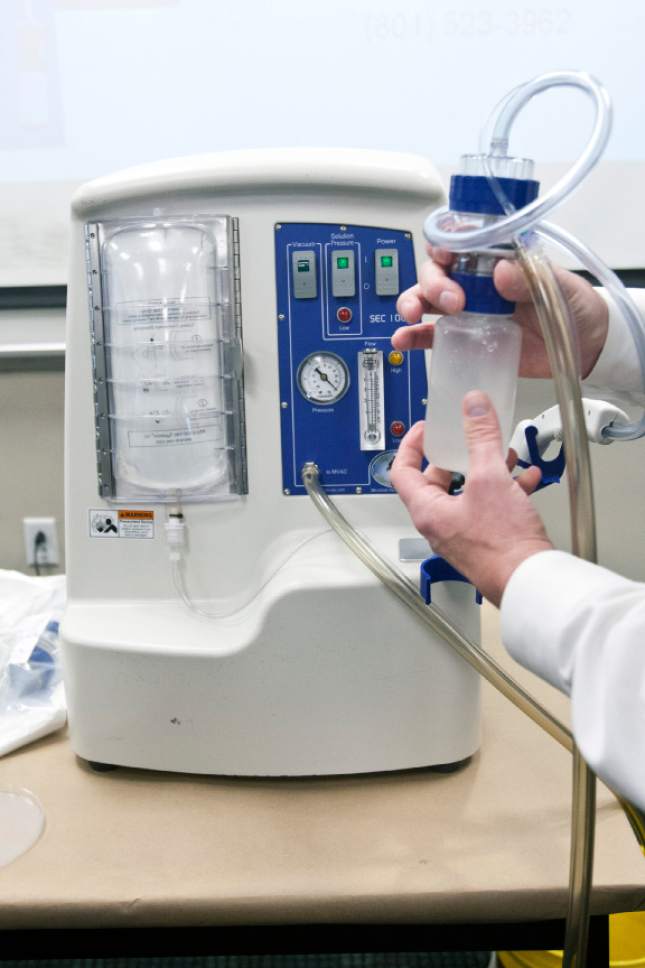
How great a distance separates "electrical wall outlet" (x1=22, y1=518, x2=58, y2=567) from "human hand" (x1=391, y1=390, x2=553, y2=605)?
47.0 inches

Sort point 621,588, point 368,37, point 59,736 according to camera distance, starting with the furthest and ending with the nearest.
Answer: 1. point 368,37
2. point 59,736
3. point 621,588

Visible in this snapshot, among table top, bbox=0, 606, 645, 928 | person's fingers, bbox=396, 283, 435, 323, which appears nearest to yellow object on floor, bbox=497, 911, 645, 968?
table top, bbox=0, 606, 645, 928

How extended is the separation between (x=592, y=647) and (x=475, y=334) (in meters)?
0.30

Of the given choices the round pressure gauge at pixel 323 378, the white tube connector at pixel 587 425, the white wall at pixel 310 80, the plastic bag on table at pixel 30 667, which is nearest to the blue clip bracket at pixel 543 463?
the white tube connector at pixel 587 425

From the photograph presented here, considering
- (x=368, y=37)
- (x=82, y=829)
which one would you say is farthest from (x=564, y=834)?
(x=368, y=37)

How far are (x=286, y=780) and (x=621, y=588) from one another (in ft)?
1.64

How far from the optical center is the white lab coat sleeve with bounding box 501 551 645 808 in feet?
1.73

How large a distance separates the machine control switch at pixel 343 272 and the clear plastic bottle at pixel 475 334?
0.16 metres

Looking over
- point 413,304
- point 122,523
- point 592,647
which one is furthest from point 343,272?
point 592,647

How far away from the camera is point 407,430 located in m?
0.89

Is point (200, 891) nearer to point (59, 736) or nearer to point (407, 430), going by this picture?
point (59, 736)

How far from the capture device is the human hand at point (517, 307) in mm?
639

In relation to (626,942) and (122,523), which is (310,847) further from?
(626,942)

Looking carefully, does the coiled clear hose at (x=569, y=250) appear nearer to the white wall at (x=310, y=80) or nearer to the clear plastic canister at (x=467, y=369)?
the clear plastic canister at (x=467, y=369)
